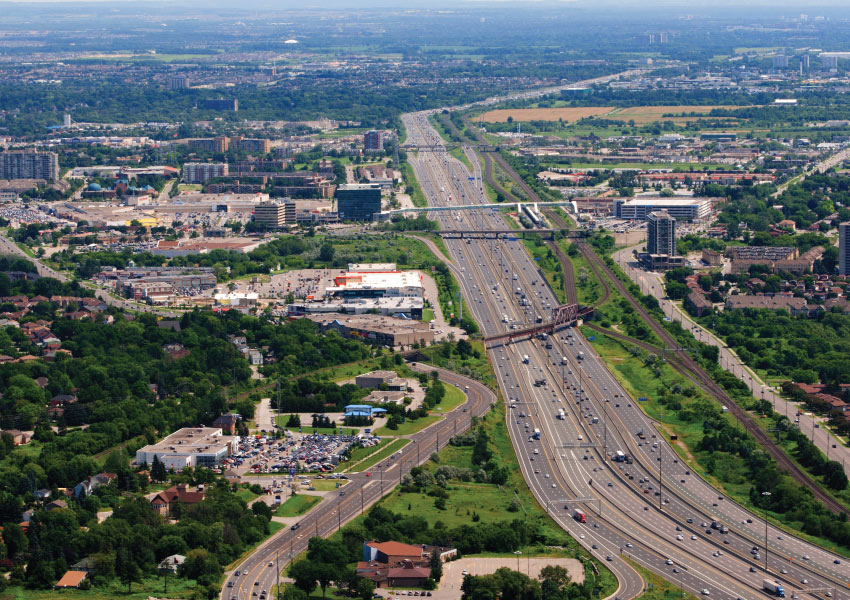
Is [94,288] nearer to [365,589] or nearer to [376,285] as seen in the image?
[376,285]

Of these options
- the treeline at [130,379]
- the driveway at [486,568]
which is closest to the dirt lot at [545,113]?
the treeline at [130,379]

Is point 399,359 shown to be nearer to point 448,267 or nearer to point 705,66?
point 448,267

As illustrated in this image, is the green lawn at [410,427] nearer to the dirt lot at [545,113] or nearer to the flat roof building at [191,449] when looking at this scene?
the flat roof building at [191,449]

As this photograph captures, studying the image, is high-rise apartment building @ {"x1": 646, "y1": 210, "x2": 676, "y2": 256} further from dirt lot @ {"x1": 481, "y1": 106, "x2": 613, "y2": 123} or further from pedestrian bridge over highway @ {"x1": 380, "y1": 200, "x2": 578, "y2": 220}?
dirt lot @ {"x1": 481, "y1": 106, "x2": 613, "y2": 123}

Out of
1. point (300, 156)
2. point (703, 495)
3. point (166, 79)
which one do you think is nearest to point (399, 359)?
point (703, 495)

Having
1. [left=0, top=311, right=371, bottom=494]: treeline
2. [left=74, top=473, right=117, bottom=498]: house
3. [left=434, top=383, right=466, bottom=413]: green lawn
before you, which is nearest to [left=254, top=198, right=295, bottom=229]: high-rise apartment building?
[left=0, top=311, right=371, bottom=494]: treeline

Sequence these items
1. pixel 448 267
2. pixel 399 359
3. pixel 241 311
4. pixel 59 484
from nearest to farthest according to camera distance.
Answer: pixel 59 484 → pixel 399 359 → pixel 241 311 → pixel 448 267
